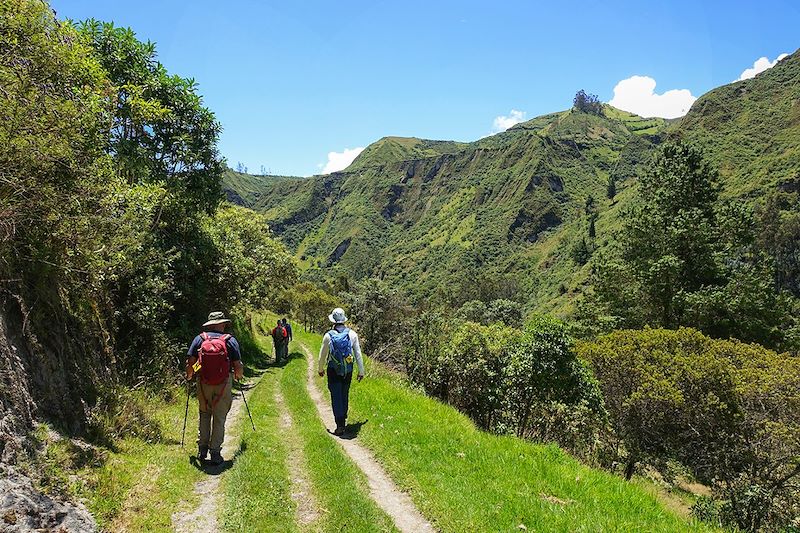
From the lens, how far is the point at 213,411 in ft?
26.9

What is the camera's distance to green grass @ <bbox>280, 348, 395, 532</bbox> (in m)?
5.80

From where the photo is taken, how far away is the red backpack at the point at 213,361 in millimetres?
8164

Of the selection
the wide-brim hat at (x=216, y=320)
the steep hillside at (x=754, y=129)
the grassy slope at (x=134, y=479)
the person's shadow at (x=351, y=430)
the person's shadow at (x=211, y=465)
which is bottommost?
the person's shadow at (x=211, y=465)

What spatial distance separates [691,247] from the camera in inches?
1262

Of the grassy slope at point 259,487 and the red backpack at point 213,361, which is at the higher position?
the red backpack at point 213,361

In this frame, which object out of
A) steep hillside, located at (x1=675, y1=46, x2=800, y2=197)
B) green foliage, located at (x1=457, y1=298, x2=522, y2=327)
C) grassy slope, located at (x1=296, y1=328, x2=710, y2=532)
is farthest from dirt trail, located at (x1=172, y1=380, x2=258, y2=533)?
steep hillside, located at (x1=675, y1=46, x2=800, y2=197)

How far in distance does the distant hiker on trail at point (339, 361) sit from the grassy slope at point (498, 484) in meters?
0.76

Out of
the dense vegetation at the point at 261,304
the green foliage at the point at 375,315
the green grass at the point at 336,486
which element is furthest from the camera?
the green foliage at the point at 375,315

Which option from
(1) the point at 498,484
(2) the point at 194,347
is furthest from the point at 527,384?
(2) the point at 194,347

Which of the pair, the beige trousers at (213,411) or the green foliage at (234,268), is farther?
the green foliage at (234,268)

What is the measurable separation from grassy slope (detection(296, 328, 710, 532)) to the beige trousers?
9.47ft

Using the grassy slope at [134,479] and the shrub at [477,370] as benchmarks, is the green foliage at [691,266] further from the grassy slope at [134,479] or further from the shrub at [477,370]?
the grassy slope at [134,479]

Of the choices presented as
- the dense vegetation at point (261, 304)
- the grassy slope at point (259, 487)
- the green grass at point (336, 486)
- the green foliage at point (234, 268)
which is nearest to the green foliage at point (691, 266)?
the dense vegetation at point (261, 304)

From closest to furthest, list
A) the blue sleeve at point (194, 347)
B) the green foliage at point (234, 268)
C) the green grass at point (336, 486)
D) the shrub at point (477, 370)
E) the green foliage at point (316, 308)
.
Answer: the green grass at point (336, 486)
the blue sleeve at point (194, 347)
the shrub at point (477, 370)
the green foliage at point (234, 268)
the green foliage at point (316, 308)
